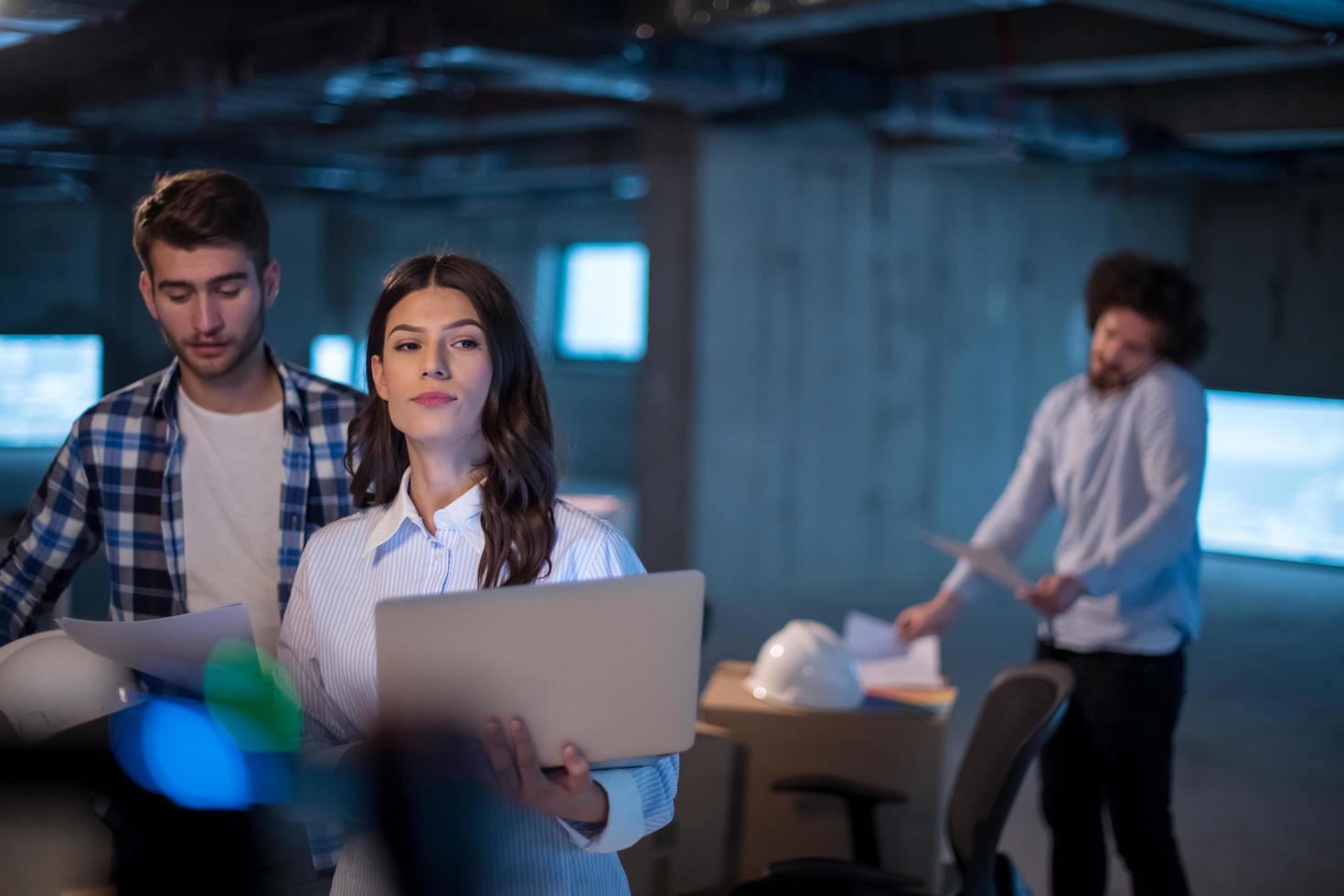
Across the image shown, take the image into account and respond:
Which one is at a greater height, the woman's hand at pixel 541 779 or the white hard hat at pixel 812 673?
the woman's hand at pixel 541 779

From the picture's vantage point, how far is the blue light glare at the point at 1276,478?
28.1ft

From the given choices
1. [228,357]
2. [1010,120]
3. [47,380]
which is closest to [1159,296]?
[228,357]

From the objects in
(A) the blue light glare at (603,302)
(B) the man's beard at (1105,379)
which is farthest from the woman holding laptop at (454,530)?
(A) the blue light glare at (603,302)

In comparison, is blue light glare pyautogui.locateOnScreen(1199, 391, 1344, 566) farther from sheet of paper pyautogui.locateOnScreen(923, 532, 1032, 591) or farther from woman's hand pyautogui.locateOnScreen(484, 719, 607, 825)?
woman's hand pyautogui.locateOnScreen(484, 719, 607, 825)

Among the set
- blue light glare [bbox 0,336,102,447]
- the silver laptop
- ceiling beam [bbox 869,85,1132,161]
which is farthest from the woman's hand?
ceiling beam [bbox 869,85,1132,161]

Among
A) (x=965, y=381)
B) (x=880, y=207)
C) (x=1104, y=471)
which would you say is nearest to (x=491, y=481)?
(x=1104, y=471)

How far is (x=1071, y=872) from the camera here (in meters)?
2.85

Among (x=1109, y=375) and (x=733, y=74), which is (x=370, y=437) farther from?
(x=733, y=74)

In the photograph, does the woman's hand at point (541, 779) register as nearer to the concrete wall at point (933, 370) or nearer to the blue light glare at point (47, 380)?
the blue light glare at point (47, 380)

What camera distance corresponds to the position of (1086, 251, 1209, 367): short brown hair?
2.86 metres

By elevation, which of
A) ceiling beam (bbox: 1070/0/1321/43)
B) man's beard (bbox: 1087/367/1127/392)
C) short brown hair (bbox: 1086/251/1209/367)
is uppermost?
→ ceiling beam (bbox: 1070/0/1321/43)

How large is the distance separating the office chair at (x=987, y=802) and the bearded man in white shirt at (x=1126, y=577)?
0.41 meters

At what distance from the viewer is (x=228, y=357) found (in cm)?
190

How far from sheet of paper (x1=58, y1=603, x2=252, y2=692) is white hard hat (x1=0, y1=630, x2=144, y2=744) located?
0.08ft
